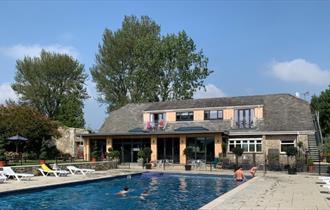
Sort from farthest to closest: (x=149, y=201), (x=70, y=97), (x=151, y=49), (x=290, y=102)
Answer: (x=70, y=97), (x=151, y=49), (x=290, y=102), (x=149, y=201)

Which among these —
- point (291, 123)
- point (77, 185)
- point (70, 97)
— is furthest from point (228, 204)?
point (70, 97)

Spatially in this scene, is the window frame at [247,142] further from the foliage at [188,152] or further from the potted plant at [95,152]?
the potted plant at [95,152]

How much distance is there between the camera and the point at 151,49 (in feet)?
167

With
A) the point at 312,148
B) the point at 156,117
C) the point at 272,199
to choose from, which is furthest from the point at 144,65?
the point at 272,199

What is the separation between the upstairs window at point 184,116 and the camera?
130 ft

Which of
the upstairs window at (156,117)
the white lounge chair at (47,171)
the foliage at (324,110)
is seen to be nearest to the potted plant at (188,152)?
the upstairs window at (156,117)

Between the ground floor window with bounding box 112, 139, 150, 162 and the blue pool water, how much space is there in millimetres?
13202

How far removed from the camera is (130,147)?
129 feet

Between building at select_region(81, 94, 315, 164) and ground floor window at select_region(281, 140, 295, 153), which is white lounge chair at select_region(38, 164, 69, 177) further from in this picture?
ground floor window at select_region(281, 140, 295, 153)

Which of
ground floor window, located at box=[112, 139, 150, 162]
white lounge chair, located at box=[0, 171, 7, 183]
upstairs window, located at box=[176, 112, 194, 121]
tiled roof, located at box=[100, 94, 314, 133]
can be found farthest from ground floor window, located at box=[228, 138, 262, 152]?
white lounge chair, located at box=[0, 171, 7, 183]

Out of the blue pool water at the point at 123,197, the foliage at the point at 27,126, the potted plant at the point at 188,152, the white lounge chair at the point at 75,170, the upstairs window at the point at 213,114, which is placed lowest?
the blue pool water at the point at 123,197

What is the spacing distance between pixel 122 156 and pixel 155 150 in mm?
3678

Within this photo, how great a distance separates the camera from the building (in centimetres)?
3466

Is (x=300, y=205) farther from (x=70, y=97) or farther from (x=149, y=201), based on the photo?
(x=70, y=97)
